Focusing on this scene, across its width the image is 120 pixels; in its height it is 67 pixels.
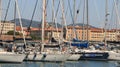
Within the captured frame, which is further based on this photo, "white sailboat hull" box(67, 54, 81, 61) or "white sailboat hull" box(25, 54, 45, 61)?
"white sailboat hull" box(67, 54, 81, 61)

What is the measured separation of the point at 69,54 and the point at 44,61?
121 inches

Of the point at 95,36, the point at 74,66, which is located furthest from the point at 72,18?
the point at 95,36

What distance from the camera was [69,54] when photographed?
146 feet

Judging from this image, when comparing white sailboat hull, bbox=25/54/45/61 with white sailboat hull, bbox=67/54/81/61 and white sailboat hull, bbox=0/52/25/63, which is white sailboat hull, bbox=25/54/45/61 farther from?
white sailboat hull, bbox=67/54/81/61

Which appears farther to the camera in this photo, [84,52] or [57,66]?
[84,52]

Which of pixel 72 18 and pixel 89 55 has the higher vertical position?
pixel 72 18

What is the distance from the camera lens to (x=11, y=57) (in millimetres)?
39312

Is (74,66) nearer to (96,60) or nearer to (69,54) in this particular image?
(69,54)

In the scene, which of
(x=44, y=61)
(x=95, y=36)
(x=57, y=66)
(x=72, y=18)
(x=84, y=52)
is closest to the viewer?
(x=57, y=66)

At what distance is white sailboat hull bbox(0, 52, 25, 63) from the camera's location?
39062 millimetres

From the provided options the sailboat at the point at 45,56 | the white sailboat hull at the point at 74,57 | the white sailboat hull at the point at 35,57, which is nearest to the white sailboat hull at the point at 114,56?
the white sailboat hull at the point at 74,57

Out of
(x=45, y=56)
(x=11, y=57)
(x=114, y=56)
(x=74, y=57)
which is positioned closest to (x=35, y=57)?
(x=45, y=56)

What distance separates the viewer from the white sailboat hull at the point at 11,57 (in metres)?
39.1

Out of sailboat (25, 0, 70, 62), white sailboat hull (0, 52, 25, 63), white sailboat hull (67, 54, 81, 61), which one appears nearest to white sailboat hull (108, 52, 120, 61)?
white sailboat hull (67, 54, 81, 61)
